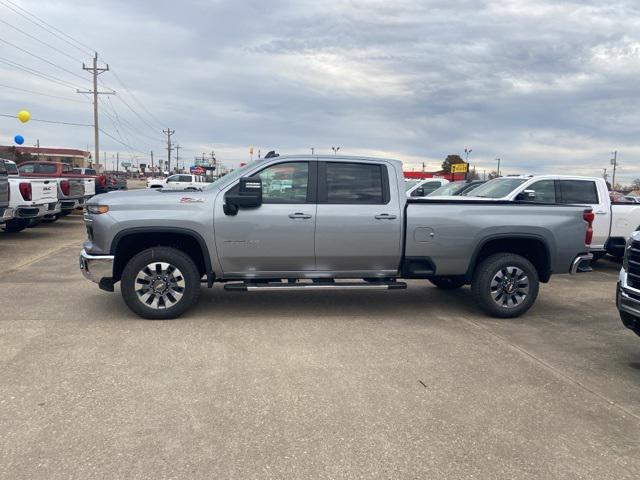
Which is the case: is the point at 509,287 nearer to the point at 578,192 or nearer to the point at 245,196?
the point at 245,196

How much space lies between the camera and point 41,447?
10.5 feet

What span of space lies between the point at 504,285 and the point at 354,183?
226 cm

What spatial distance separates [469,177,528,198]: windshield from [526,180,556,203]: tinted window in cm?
26

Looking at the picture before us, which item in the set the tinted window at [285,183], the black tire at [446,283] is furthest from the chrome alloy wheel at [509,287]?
the tinted window at [285,183]

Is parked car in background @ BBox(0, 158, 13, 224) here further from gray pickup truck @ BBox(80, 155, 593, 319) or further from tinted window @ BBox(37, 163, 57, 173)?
tinted window @ BBox(37, 163, 57, 173)

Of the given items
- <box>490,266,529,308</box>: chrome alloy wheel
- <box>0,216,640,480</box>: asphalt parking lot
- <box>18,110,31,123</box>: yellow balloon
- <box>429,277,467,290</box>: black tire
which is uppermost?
<box>18,110,31,123</box>: yellow balloon

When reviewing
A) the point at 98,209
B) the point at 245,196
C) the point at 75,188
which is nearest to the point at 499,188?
the point at 245,196

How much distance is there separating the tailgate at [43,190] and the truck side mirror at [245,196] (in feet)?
26.1

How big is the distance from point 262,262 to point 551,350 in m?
3.28

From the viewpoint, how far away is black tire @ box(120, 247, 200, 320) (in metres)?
5.86

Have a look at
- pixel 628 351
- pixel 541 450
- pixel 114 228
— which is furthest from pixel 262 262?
pixel 628 351

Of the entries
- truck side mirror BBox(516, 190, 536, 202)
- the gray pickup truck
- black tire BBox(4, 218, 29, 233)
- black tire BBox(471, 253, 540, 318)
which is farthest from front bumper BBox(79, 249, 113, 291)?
black tire BBox(4, 218, 29, 233)

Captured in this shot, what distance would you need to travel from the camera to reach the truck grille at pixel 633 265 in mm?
4723

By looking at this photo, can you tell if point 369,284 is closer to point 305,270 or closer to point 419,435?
point 305,270
